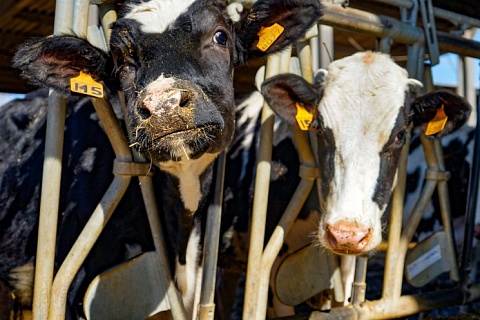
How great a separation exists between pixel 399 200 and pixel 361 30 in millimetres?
989

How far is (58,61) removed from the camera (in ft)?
8.73

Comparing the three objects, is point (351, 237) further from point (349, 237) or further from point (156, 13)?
point (156, 13)

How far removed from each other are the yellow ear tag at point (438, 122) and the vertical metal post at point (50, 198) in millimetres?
2039

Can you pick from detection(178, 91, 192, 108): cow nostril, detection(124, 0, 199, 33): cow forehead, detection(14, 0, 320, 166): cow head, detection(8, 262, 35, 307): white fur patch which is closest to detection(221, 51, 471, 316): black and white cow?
detection(14, 0, 320, 166): cow head

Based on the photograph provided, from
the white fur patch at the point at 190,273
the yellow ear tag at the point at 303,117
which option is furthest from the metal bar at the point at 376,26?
the white fur patch at the point at 190,273

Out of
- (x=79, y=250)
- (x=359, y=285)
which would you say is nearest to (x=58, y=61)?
(x=79, y=250)

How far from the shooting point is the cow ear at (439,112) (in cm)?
330

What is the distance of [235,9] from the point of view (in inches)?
120

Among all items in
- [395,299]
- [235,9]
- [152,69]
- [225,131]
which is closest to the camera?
[152,69]

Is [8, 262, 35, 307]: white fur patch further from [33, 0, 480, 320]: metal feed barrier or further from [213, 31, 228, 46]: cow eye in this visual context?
[213, 31, 228, 46]: cow eye

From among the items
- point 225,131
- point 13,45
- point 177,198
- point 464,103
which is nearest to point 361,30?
point 464,103

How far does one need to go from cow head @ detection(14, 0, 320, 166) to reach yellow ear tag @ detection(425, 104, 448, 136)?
3.16 ft

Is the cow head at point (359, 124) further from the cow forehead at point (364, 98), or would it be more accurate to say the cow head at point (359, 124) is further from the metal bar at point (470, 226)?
the metal bar at point (470, 226)

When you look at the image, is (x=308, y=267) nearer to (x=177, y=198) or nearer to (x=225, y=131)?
(x=177, y=198)
